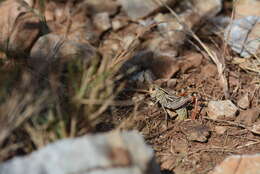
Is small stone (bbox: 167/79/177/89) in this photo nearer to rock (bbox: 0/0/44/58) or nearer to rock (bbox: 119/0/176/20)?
rock (bbox: 119/0/176/20)

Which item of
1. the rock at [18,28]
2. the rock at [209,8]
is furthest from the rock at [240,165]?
the rock at [209,8]

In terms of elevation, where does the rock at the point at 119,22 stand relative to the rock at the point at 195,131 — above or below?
above

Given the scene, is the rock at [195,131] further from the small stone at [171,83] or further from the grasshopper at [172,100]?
the small stone at [171,83]

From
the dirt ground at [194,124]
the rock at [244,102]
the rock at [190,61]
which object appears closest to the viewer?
the dirt ground at [194,124]

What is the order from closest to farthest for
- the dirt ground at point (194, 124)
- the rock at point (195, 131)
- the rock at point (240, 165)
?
the rock at point (240, 165), the dirt ground at point (194, 124), the rock at point (195, 131)

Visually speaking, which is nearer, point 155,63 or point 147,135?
point 147,135

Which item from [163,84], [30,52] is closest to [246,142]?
[163,84]

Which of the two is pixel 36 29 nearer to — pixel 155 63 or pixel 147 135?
pixel 155 63

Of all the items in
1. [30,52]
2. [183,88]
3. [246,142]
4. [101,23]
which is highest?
[101,23]
